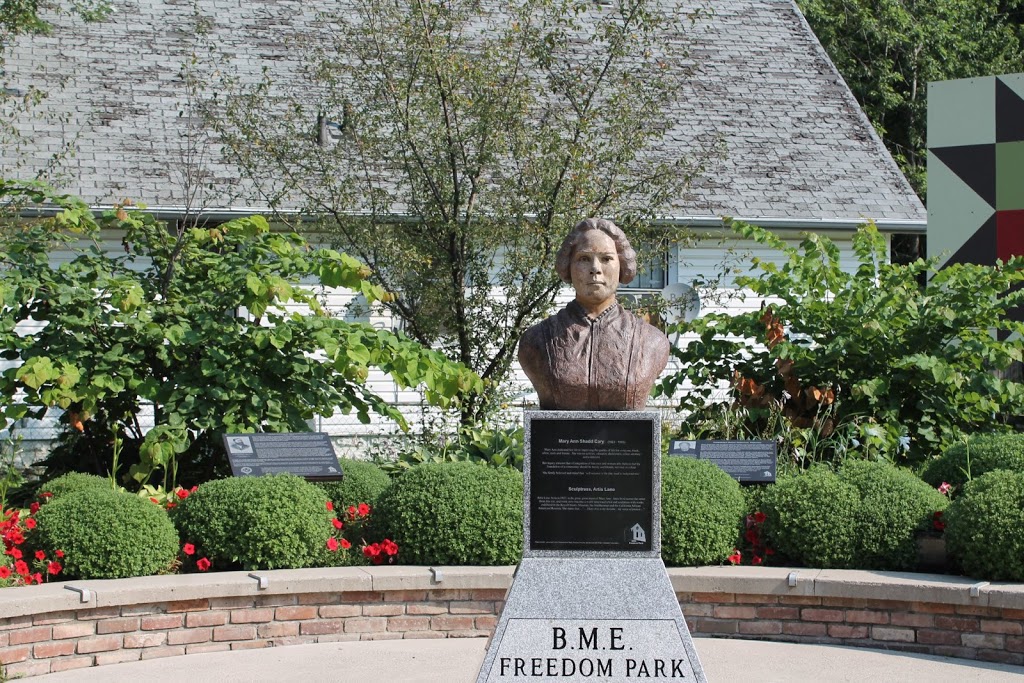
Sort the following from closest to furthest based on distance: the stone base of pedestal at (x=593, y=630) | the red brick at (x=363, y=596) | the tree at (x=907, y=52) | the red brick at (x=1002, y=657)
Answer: the stone base of pedestal at (x=593, y=630), the red brick at (x=1002, y=657), the red brick at (x=363, y=596), the tree at (x=907, y=52)

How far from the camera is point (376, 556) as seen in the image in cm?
790

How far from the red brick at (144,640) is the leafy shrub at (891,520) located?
156 inches

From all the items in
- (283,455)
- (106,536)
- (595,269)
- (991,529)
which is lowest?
(106,536)

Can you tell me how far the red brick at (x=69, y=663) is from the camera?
6859 mm

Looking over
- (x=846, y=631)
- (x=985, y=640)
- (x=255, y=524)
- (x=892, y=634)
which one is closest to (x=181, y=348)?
(x=255, y=524)

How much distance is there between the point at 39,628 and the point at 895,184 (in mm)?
13566

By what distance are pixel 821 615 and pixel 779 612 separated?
231 mm

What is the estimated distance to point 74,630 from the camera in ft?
22.8

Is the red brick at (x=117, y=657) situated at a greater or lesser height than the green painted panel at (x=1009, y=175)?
lesser

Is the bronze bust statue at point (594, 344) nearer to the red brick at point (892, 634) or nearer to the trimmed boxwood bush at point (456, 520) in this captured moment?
the trimmed boxwood bush at point (456, 520)

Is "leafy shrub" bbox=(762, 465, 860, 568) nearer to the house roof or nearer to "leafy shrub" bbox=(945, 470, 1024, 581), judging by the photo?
"leafy shrub" bbox=(945, 470, 1024, 581)

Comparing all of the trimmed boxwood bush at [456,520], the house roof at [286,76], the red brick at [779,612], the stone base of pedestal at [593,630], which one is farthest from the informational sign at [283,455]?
the house roof at [286,76]

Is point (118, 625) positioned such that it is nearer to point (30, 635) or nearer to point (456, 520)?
point (30, 635)

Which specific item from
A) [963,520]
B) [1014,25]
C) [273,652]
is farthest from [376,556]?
[1014,25]
